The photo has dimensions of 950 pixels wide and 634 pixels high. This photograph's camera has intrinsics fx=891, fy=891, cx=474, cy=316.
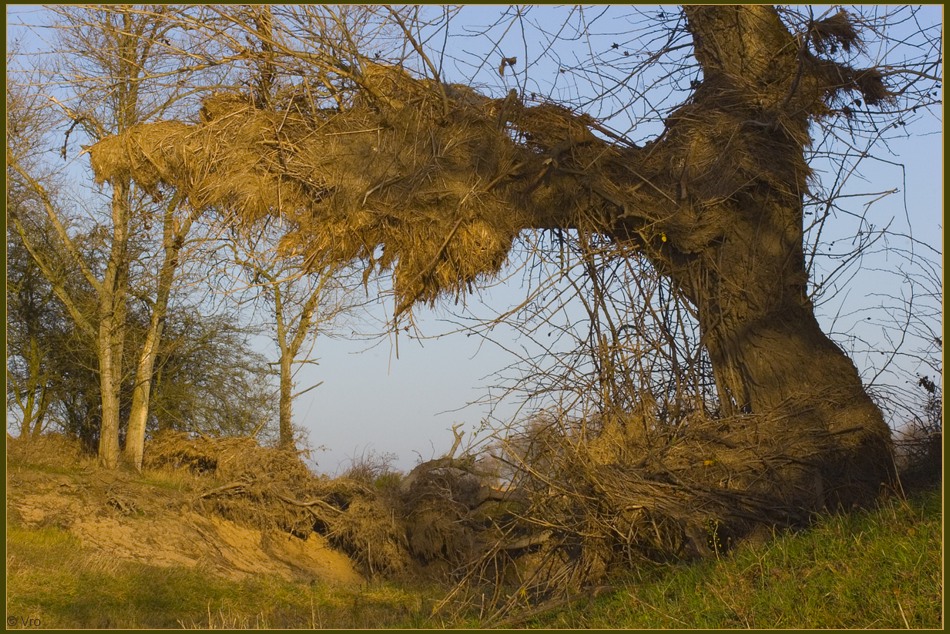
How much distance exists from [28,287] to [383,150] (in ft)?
53.4

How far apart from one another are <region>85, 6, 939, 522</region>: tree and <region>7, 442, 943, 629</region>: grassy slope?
5.89 ft

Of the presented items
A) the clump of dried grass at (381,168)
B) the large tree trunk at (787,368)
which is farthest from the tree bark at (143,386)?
the large tree trunk at (787,368)

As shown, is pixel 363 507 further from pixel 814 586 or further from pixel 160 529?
pixel 814 586

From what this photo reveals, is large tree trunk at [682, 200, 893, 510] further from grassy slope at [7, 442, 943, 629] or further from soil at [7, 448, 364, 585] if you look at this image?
soil at [7, 448, 364, 585]

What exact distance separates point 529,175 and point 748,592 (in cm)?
426

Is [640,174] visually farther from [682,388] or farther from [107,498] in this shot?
[107,498]

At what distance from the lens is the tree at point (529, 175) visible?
26.9ft

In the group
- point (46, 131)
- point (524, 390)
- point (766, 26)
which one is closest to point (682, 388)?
point (524, 390)

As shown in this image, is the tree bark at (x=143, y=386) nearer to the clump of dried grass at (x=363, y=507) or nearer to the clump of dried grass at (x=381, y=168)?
the clump of dried grass at (x=363, y=507)

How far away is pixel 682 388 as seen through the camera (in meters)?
8.68

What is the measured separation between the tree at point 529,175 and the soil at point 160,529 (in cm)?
605

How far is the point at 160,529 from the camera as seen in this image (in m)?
13.3

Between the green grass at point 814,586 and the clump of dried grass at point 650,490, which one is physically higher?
the clump of dried grass at point 650,490

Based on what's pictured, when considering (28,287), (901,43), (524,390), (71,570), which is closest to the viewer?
(901,43)
